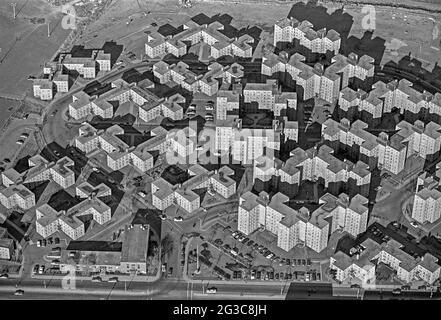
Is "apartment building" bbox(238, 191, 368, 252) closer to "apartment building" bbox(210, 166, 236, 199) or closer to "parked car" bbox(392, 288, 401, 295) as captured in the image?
"apartment building" bbox(210, 166, 236, 199)

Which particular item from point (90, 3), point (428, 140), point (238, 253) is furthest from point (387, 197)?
point (90, 3)

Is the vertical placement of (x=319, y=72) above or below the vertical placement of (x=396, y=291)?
above

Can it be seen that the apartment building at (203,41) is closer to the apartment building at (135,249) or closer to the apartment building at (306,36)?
the apartment building at (306,36)

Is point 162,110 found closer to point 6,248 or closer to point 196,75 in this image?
point 196,75

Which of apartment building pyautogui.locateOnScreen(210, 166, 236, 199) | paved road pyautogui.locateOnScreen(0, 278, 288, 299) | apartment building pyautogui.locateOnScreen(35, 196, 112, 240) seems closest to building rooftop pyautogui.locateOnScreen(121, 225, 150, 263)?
paved road pyautogui.locateOnScreen(0, 278, 288, 299)

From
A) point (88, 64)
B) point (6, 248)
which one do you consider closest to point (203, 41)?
point (88, 64)

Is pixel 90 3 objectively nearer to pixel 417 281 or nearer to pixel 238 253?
pixel 238 253
